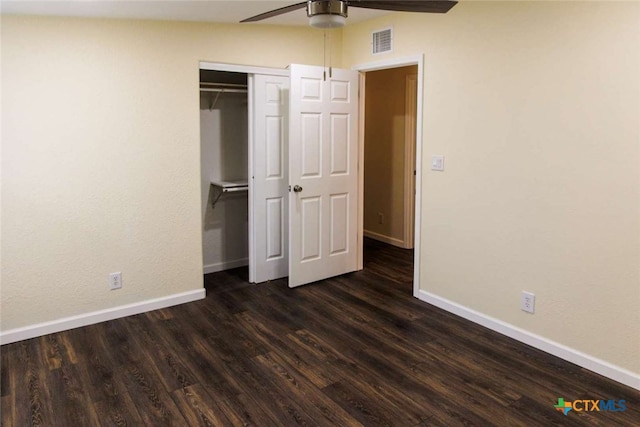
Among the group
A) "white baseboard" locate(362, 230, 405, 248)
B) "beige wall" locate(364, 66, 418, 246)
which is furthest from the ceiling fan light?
"white baseboard" locate(362, 230, 405, 248)

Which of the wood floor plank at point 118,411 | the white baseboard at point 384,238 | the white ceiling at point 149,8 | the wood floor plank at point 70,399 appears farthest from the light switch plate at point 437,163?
the wood floor plank at point 70,399

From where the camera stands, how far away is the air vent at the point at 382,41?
4027 mm

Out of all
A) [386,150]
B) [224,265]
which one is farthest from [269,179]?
[386,150]

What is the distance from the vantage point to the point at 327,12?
218cm

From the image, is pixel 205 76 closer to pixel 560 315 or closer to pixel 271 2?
pixel 271 2

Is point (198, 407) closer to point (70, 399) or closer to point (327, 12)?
point (70, 399)

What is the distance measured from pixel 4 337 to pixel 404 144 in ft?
13.6

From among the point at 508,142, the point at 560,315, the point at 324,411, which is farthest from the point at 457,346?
the point at 508,142

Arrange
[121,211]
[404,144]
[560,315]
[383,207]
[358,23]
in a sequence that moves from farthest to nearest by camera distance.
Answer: [383,207] → [404,144] → [358,23] → [121,211] → [560,315]

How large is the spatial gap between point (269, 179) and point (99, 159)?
1445 mm

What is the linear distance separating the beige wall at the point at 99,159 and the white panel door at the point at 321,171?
61cm

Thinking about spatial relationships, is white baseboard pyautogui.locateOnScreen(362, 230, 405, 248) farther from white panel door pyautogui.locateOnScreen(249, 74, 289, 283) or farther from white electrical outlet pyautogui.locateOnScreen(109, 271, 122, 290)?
white electrical outlet pyautogui.locateOnScreen(109, 271, 122, 290)

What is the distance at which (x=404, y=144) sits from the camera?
5559 mm

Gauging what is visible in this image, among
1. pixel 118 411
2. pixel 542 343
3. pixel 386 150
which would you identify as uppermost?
pixel 386 150
